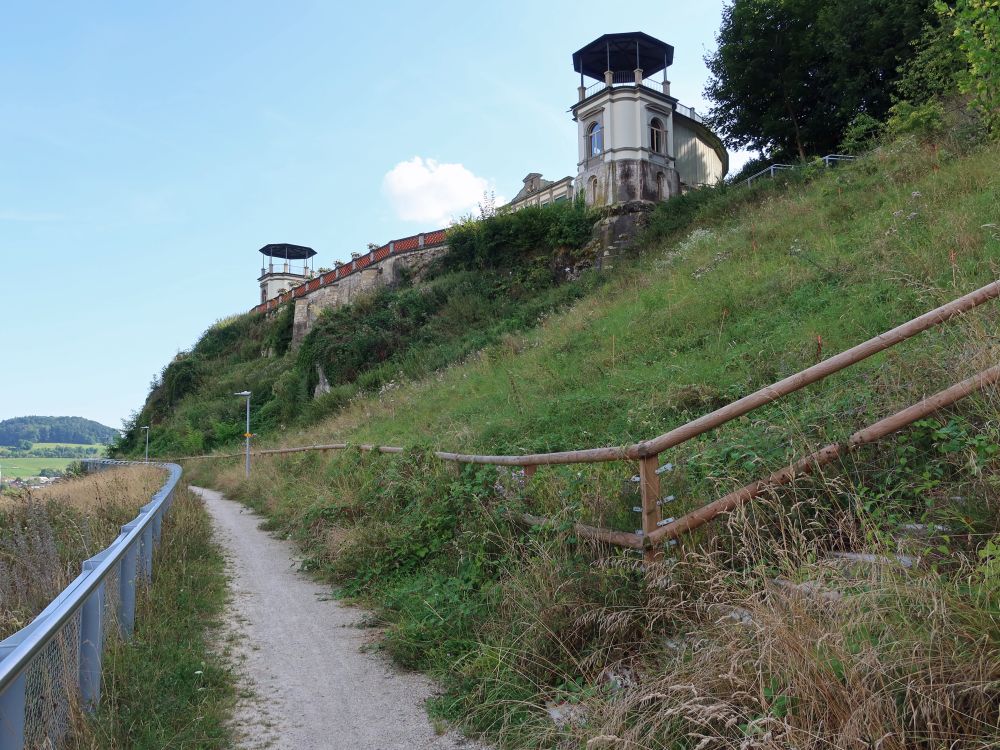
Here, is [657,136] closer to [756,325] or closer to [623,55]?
[623,55]

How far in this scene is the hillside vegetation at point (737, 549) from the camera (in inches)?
93.6

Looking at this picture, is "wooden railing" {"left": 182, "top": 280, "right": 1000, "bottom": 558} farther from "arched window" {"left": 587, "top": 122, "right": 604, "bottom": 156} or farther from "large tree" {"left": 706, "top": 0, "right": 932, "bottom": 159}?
"arched window" {"left": 587, "top": 122, "right": 604, "bottom": 156}

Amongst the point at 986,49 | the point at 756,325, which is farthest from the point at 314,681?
the point at 986,49

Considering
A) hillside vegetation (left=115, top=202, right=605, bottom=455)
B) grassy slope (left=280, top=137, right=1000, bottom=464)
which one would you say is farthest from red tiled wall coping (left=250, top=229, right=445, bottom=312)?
grassy slope (left=280, top=137, right=1000, bottom=464)

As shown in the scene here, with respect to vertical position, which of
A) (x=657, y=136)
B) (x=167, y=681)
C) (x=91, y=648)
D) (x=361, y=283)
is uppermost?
(x=657, y=136)

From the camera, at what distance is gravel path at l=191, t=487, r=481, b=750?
12.1 feet

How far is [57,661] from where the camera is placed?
10.6 ft

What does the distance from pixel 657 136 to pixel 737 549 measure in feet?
110

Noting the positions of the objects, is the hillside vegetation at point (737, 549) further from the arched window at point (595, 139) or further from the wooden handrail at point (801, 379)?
the arched window at point (595, 139)

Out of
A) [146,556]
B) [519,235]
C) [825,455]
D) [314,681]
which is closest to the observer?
[825,455]

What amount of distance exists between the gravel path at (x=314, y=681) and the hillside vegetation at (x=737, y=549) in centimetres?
25

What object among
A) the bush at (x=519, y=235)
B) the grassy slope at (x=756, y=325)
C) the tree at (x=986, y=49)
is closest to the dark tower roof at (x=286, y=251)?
the bush at (x=519, y=235)

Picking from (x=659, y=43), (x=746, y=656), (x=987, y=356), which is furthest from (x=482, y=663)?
(x=659, y=43)

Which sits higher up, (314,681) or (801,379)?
(801,379)
